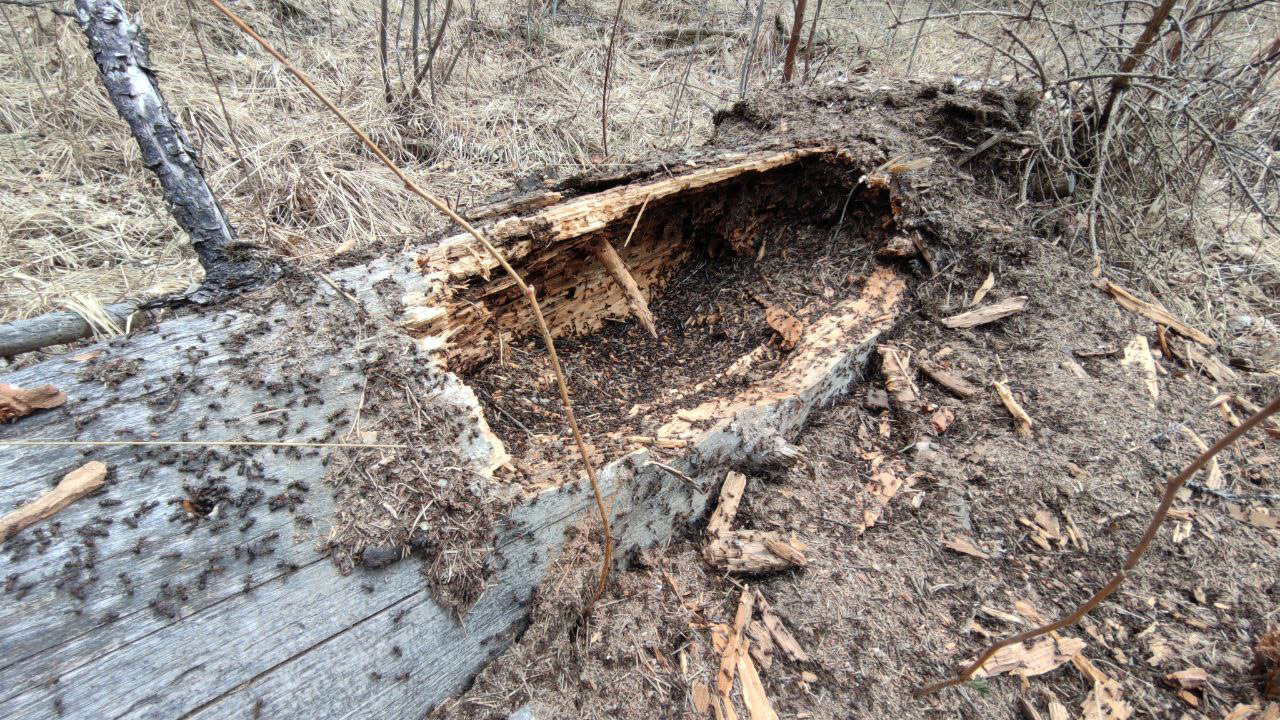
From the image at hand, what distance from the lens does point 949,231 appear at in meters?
2.84

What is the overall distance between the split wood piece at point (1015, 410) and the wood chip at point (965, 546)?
1.88 ft

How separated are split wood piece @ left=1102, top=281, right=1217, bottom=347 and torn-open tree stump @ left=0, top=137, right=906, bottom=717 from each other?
142 centimetres

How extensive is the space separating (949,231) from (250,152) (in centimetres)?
407

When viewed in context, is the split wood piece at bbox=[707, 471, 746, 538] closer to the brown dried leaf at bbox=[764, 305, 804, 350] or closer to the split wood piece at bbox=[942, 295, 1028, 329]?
the brown dried leaf at bbox=[764, 305, 804, 350]

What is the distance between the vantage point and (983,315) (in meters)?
2.74

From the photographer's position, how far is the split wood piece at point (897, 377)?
2.49 metres

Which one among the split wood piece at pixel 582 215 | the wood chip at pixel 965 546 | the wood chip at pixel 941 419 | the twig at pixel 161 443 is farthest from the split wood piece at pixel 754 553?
the split wood piece at pixel 582 215

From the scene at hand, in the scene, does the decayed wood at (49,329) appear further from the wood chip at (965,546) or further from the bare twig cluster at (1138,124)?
the bare twig cluster at (1138,124)

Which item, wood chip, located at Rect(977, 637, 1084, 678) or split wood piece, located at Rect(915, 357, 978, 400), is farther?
split wood piece, located at Rect(915, 357, 978, 400)

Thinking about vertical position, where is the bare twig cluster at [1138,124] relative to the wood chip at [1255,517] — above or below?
above

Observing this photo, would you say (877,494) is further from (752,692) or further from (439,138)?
(439,138)

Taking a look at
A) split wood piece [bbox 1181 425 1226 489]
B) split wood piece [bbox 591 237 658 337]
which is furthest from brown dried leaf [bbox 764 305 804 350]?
split wood piece [bbox 1181 425 1226 489]

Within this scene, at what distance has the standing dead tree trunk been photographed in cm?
160

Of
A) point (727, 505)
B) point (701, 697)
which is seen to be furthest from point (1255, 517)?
point (701, 697)
